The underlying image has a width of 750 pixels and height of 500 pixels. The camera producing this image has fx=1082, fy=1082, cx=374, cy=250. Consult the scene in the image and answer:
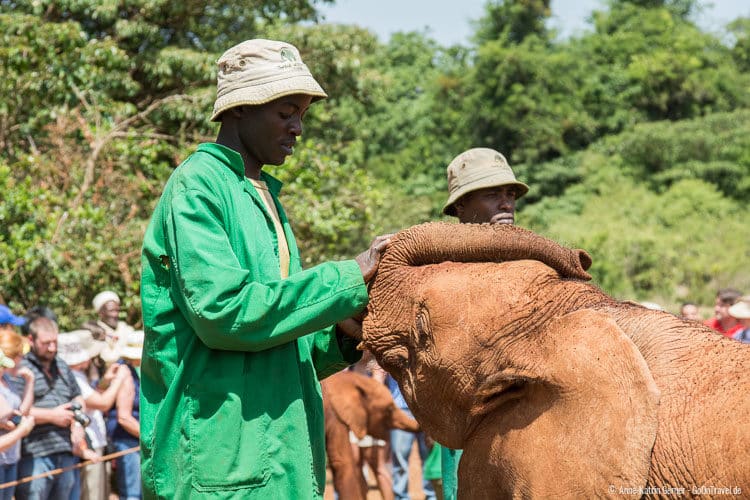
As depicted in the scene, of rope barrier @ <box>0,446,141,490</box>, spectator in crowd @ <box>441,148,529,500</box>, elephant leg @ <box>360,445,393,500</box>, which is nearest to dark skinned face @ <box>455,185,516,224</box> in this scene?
spectator in crowd @ <box>441,148,529,500</box>

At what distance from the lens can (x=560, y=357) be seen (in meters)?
2.83

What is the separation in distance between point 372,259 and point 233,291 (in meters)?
0.45

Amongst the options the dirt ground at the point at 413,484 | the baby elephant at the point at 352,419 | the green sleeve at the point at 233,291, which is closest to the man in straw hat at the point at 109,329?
the baby elephant at the point at 352,419

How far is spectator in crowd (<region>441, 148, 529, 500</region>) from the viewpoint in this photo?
16.7ft

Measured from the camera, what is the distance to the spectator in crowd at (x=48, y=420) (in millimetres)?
7727

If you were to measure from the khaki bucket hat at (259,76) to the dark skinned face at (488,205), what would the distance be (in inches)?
72.7

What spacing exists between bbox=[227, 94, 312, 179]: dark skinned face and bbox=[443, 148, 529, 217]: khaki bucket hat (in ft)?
5.64

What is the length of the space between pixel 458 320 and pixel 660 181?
32668 millimetres

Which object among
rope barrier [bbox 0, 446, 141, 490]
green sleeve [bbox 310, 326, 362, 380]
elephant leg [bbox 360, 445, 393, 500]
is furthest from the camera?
elephant leg [bbox 360, 445, 393, 500]

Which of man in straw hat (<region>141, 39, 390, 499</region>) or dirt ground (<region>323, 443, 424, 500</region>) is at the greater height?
man in straw hat (<region>141, 39, 390, 499</region>)

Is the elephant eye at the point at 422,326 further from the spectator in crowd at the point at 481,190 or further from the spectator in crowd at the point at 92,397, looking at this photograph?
the spectator in crowd at the point at 92,397

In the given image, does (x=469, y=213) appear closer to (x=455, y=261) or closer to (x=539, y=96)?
(x=455, y=261)

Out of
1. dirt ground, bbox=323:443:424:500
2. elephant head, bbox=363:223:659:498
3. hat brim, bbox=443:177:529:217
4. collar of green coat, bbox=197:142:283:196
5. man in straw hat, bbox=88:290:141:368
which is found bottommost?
dirt ground, bbox=323:443:424:500

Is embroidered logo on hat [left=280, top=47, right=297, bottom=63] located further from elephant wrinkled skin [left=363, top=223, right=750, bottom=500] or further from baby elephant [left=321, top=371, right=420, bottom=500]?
baby elephant [left=321, top=371, right=420, bottom=500]
